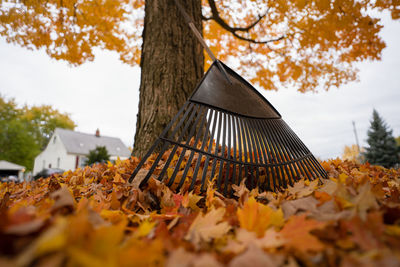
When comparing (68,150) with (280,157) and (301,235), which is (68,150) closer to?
(280,157)

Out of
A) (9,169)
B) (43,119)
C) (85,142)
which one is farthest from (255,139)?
(43,119)

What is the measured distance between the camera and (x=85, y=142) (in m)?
29.7

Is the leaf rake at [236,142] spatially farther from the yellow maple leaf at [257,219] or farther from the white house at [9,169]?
the white house at [9,169]

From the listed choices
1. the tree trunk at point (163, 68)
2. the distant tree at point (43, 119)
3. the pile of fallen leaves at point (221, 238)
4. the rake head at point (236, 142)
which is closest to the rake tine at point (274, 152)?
the rake head at point (236, 142)

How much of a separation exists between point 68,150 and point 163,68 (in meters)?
28.6

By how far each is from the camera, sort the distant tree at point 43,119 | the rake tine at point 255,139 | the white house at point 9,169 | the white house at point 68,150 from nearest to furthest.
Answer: the rake tine at point 255,139 → the white house at point 9,169 → the white house at point 68,150 → the distant tree at point 43,119

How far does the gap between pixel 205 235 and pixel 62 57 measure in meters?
6.20

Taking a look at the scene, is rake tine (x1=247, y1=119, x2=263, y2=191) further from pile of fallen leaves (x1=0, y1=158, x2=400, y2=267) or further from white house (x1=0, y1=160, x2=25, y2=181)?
white house (x1=0, y1=160, x2=25, y2=181)

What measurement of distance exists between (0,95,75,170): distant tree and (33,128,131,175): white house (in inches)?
57.1

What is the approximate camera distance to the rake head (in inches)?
53.1

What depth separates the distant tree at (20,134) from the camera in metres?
26.6

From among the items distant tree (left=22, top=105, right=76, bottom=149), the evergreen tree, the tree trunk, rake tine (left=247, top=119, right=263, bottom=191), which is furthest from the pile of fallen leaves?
distant tree (left=22, top=105, right=76, bottom=149)

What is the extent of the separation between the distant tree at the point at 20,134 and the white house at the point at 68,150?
1.45 m

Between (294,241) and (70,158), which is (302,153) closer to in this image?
(294,241)
